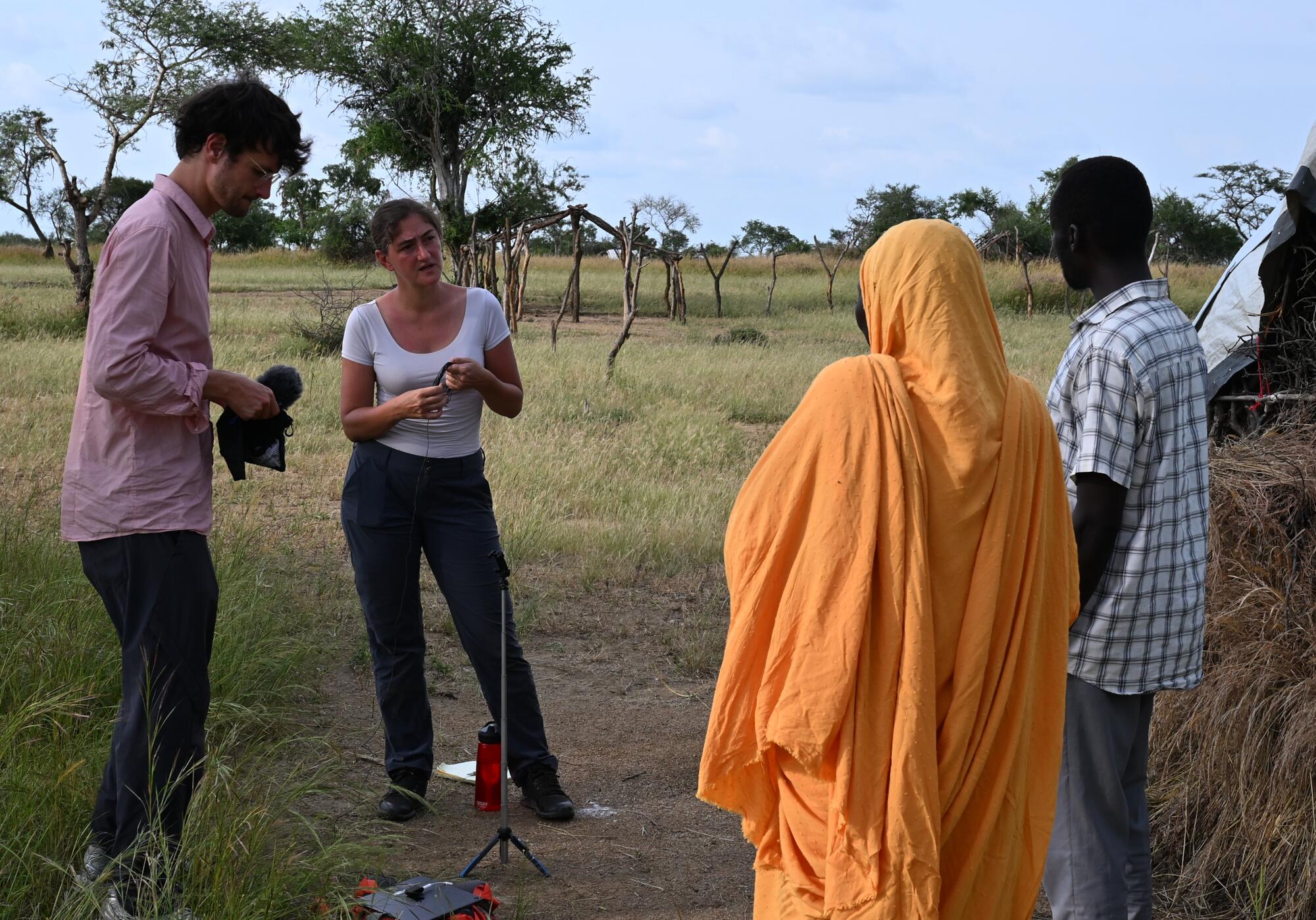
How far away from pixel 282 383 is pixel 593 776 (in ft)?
6.76

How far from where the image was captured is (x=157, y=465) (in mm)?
2770

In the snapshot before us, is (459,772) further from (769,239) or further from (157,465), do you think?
(769,239)

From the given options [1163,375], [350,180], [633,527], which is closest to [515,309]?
[633,527]

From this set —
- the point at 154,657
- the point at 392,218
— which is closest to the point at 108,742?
the point at 154,657

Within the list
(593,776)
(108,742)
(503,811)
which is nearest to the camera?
(503,811)

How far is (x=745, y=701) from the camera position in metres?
2.29

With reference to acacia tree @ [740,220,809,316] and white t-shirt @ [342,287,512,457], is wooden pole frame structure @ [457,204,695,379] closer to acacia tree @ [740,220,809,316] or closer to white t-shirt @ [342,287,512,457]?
white t-shirt @ [342,287,512,457]

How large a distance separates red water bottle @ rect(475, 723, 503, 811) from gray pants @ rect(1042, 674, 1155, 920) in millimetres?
1915

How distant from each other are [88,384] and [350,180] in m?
48.5

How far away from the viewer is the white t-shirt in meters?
3.89


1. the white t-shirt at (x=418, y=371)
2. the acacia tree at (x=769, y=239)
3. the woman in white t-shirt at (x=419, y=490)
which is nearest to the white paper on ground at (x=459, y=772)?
the woman in white t-shirt at (x=419, y=490)

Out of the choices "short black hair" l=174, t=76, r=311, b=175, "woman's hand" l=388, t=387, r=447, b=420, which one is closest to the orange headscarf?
"short black hair" l=174, t=76, r=311, b=175

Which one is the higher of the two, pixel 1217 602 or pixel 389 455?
pixel 389 455

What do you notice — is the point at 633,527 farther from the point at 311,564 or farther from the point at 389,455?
the point at 389,455
